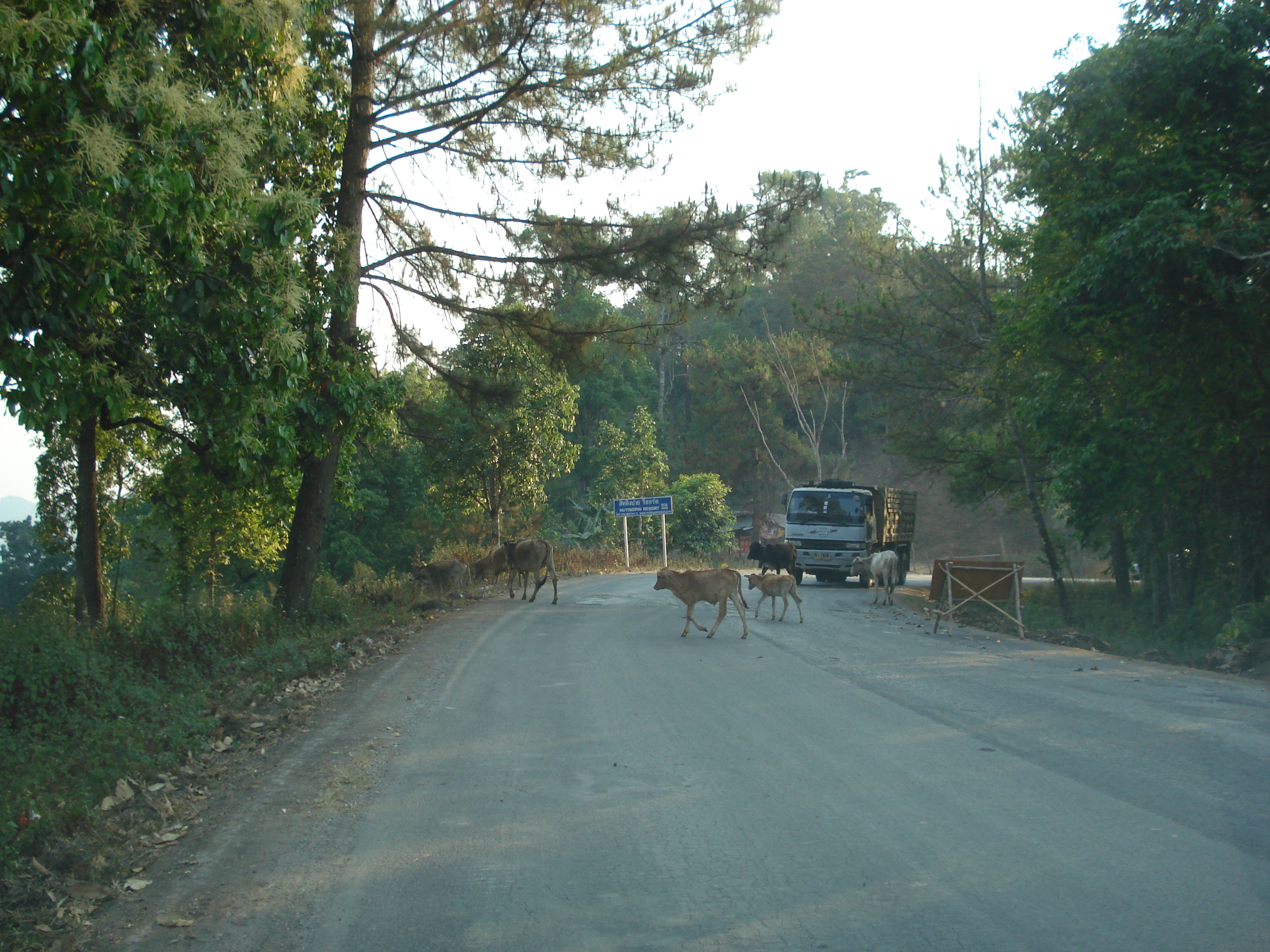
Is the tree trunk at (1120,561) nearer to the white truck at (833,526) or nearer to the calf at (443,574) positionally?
the white truck at (833,526)

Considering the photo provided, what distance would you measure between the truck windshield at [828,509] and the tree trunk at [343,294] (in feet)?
52.3

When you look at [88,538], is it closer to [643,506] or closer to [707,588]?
[707,588]

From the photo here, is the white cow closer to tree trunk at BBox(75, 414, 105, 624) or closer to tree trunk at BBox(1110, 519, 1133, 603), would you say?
tree trunk at BBox(1110, 519, 1133, 603)

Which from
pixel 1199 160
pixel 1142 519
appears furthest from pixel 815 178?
pixel 1142 519

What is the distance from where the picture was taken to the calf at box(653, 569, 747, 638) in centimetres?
1420

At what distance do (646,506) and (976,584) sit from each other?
1588cm

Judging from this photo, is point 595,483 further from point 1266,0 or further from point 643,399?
point 1266,0

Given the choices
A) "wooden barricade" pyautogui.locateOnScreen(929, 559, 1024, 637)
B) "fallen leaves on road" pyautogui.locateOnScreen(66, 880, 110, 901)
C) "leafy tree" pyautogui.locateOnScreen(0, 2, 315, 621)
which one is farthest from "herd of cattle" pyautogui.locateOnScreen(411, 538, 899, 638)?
"fallen leaves on road" pyautogui.locateOnScreen(66, 880, 110, 901)

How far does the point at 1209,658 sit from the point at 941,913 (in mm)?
11740

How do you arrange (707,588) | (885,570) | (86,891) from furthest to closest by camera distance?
(885,570), (707,588), (86,891)

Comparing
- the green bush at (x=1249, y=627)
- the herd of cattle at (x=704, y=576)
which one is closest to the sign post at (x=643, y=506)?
the herd of cattle at (x=704, y=576)

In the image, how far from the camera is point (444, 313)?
15.3 metres

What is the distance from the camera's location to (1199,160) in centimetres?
1396

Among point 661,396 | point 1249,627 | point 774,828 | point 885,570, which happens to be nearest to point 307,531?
point 774,828
